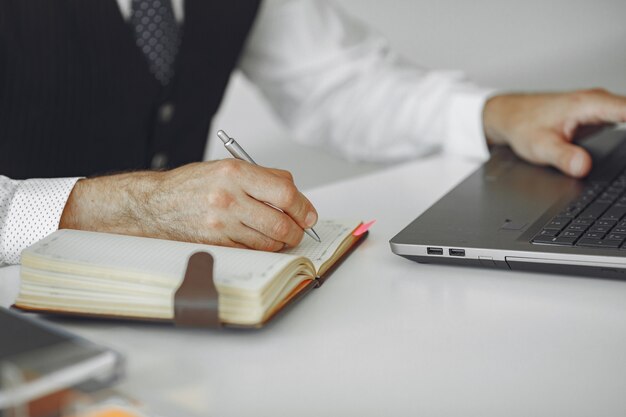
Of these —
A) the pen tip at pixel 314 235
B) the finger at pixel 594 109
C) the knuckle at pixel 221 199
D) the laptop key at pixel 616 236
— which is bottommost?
the pen tip at pixel 314 235

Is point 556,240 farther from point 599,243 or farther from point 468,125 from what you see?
point 468,125

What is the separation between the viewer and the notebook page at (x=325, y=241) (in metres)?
0.81

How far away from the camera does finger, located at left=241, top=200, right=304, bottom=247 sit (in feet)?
2.56

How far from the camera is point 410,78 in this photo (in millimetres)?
1575

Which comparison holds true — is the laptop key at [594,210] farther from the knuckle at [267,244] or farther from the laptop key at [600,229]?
the knuckle at [267,244]

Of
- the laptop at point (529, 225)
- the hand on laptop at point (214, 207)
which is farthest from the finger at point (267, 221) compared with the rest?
the laptop at point (529, 225)

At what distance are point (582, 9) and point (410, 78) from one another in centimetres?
124

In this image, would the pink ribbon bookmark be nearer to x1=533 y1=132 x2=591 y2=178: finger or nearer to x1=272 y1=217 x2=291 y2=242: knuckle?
x1=272 y1=217 x2=291 y2=242: knuckle

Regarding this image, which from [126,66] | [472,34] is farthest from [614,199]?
[472,34]

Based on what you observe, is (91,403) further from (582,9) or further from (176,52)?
(582,9)

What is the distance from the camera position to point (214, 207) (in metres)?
0.79

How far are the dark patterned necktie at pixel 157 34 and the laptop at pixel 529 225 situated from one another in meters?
0.67

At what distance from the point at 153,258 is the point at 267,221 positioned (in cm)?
13

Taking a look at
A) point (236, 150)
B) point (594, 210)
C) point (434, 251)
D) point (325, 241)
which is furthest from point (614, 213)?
point (236, 150)
